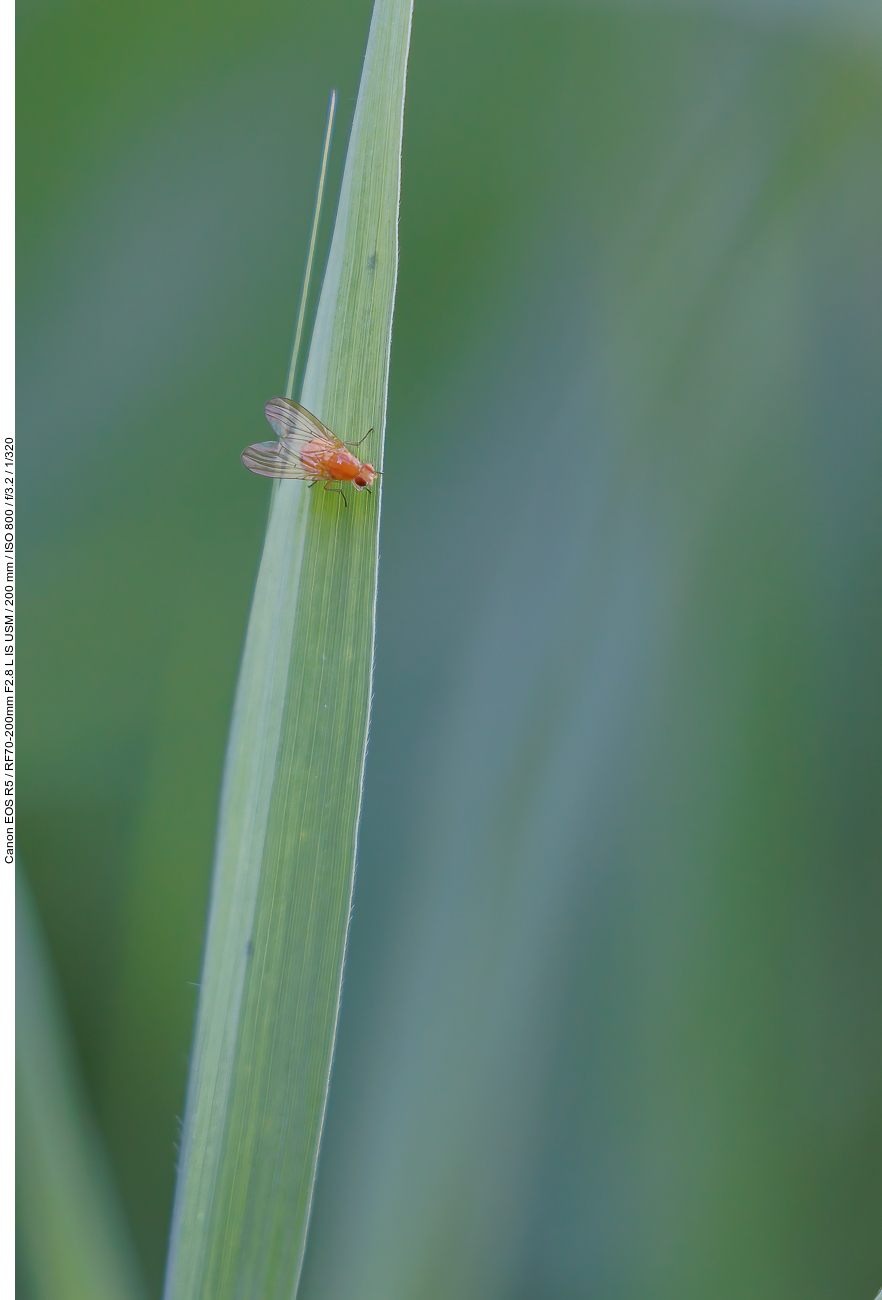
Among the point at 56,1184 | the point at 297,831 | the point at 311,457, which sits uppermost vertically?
the point at 311,457

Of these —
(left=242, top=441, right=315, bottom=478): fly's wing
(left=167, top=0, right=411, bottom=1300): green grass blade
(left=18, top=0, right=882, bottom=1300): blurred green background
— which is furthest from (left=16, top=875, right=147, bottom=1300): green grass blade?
(left=242, top=441, right=315, bottom=478): fly's wing

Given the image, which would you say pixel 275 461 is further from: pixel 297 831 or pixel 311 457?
pixel 297 831

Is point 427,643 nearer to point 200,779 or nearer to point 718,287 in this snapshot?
point 200,779

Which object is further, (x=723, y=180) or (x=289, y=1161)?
(x=723, y=180)

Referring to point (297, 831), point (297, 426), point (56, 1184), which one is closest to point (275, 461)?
point (297, 426)

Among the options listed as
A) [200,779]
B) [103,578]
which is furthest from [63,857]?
[103,578]

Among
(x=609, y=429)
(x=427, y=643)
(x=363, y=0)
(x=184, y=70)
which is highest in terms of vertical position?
(x=363, y=0)
